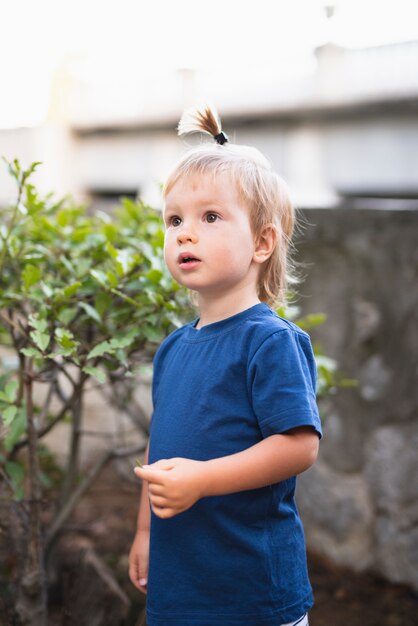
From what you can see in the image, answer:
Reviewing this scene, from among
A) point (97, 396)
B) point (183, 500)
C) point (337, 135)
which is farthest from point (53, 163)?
point (183, 500)

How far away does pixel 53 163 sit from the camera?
4.65 metres

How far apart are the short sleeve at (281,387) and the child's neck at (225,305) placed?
0.52 ft

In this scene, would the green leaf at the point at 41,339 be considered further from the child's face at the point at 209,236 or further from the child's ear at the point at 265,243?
the child's ear at the point at 265,243

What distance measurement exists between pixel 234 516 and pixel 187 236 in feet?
1.89

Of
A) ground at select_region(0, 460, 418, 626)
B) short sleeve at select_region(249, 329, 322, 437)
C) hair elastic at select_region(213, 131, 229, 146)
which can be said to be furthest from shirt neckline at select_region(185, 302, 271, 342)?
ground at select_region(0, 460, 418, 626)

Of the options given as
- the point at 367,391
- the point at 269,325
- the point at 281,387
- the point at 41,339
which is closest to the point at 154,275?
the point at 41,339

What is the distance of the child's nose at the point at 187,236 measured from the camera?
1.39 meters

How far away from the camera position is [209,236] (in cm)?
139

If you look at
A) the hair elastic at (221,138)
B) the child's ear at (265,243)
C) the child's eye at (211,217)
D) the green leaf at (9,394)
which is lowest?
the green leaf at (9,394)

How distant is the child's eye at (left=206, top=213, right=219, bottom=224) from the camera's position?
4.62 feet

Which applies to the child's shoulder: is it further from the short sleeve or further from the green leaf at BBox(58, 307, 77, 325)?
the green leaf at BBox(58, 307, 77, 325)

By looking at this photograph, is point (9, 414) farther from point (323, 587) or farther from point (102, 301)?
point (323, 587)

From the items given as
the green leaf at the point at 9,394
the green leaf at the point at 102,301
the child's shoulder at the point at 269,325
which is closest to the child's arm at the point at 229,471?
the child's shoulder at the point at 269,325

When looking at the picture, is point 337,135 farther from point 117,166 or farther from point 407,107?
point 117,166
